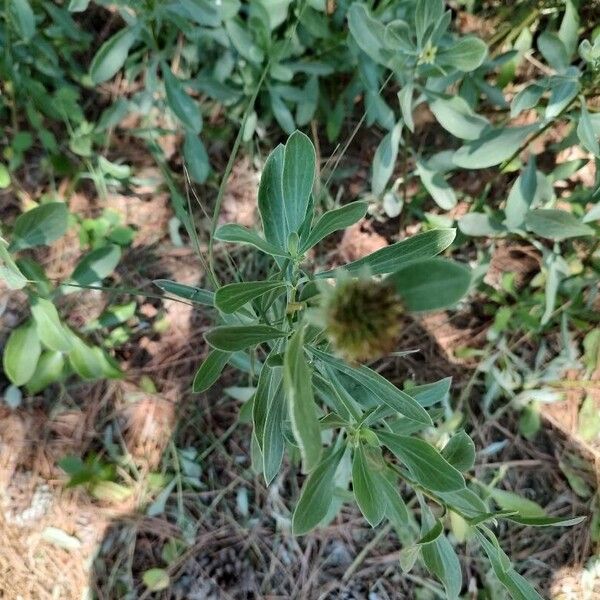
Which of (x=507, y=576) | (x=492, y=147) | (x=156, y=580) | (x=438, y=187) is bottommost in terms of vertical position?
(x=156, y=580)

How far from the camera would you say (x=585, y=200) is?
1713mm

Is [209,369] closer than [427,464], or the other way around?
[427,464]

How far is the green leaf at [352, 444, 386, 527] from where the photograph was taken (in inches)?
39.0

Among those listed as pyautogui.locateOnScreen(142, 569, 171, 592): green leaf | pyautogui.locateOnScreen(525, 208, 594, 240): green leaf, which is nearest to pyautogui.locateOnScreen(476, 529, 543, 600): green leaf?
pyautogui.locateOnScreen(525, 208, 594, 240): green leaf

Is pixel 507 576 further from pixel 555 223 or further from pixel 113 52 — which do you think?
pixel 113 52

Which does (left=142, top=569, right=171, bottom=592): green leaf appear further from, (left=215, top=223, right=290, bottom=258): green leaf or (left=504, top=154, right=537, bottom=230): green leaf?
(left=504, top=154, right=537, bottom=230): green leaf

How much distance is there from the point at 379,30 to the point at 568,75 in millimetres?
411

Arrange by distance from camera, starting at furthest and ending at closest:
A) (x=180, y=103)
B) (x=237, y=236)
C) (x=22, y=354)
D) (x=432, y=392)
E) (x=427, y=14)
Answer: (x=180, y=103) < (x=22, y=354) < (x=427, y=14) < (x=432, y=392) < (x=237, y=236)

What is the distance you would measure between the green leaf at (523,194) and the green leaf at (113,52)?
102cm

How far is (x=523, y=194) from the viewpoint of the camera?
1.61 m

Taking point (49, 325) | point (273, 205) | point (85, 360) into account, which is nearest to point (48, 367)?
point (85, 360)

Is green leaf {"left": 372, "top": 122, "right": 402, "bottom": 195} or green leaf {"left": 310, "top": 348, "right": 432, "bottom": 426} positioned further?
green leaf {"left": 372, "top": 122, "right": 402, "bottom": 195}

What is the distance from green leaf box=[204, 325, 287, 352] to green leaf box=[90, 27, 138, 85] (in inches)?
38.6

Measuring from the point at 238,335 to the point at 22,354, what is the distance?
2.82 ft
